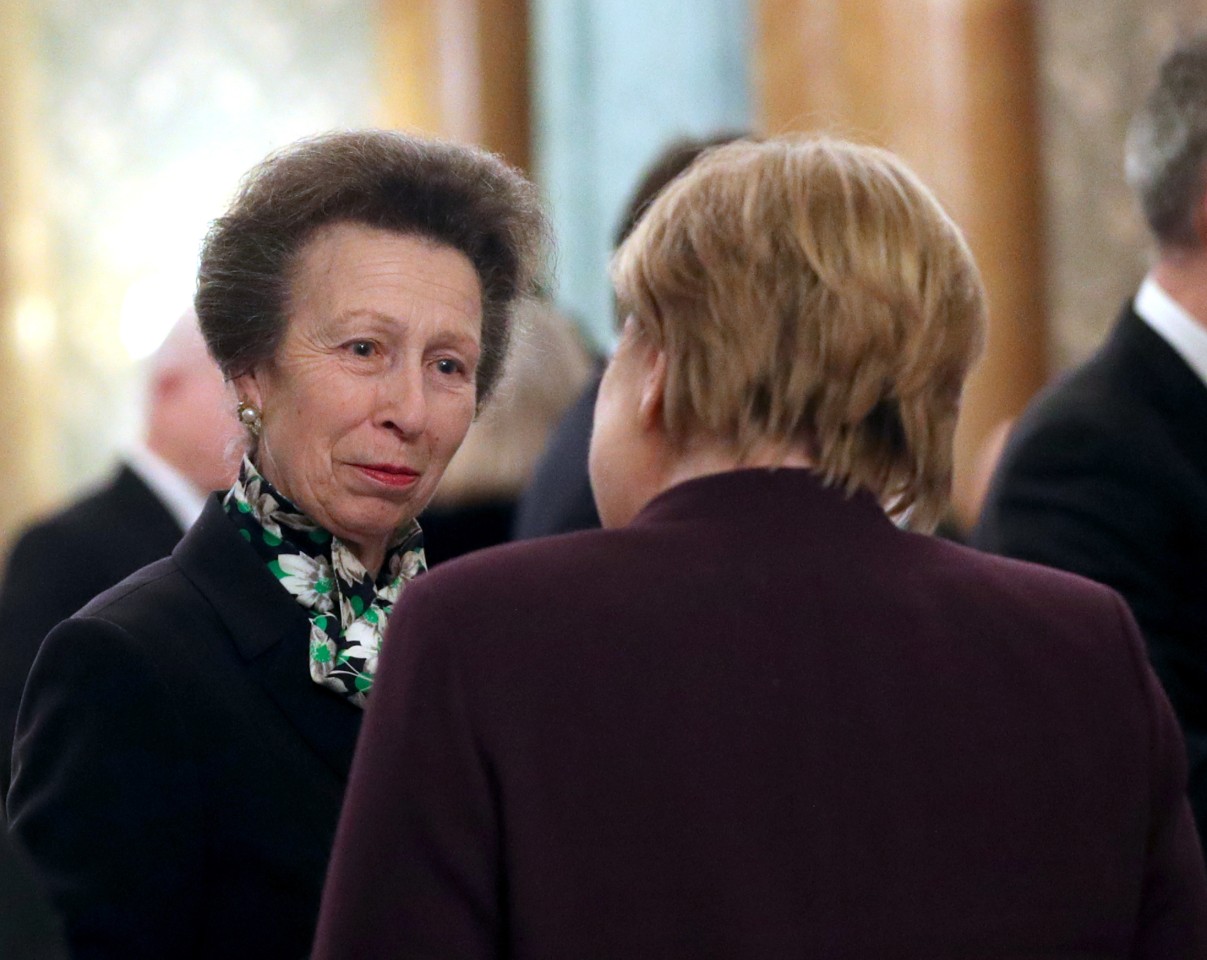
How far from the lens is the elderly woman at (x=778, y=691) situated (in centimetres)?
150

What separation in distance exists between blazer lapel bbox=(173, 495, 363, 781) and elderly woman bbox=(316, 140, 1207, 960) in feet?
1.35

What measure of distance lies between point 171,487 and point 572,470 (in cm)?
71

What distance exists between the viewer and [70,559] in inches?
103

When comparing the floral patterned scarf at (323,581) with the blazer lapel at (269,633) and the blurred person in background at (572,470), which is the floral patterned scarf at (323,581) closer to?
the blazer lapel at (269,633)

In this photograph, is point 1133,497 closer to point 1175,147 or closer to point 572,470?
point 1175,147

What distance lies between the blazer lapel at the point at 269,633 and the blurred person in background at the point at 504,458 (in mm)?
1598

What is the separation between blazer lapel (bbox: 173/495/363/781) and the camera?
1.92m

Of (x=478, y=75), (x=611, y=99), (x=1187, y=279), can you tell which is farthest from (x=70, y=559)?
(x=478, y=75)

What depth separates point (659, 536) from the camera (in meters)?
1.59

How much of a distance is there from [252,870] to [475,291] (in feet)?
2.36

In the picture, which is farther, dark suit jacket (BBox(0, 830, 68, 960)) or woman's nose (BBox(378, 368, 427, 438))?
woman's nose (BBox(378, 368, 427, 438))

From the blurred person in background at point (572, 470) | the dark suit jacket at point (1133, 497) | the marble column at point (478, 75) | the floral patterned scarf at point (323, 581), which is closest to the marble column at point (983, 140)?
the marble column at point (478, 75)

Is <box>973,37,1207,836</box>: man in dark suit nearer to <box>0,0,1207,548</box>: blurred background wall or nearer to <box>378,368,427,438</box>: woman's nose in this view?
<box>378,368,427,438</box>: woman's nose

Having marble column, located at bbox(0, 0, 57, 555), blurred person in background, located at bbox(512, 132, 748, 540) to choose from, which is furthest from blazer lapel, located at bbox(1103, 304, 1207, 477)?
marble column, located at bbox(0, 0, 57, 555)
